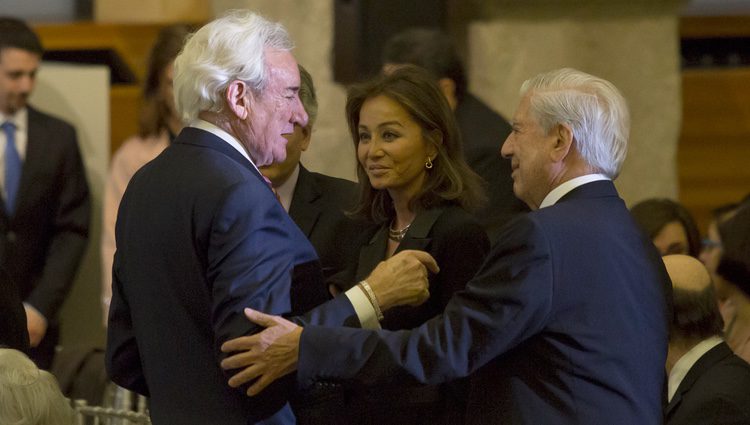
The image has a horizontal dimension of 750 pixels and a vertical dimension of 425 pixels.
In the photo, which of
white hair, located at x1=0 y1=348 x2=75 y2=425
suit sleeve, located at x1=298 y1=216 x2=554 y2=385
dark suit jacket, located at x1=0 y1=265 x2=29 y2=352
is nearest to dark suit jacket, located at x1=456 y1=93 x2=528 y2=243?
suit sleeve, located at x1=298 y1=216 x2=554 y2=385

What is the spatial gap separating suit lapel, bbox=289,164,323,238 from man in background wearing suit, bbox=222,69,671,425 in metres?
0.80

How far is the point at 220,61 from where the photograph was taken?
2.72 meters

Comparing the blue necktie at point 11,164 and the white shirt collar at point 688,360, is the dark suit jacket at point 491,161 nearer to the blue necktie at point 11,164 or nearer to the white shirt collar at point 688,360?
the white shirt collar at point 688,360

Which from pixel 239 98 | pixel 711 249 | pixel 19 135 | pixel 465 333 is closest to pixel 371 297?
pixel 465 333

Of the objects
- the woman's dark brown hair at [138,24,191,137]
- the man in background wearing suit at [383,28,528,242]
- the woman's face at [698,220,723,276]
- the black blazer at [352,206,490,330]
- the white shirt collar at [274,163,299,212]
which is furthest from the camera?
the woman's dark brown hair at [138,24,191,137]

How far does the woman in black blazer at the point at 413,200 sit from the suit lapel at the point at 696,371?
0.53 metres

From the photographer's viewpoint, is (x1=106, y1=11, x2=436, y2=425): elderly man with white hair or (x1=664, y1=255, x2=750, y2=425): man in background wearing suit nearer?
(x1=106, y1=11, x2=436, y2=425): elderly man with white hair

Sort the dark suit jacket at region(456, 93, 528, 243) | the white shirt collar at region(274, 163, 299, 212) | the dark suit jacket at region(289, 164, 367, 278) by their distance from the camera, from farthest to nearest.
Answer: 1. the dark suit jacket at region(456, 93, 528, 243)
2. the white shirt collar at region(274, 163, 299, 212)
3. the dark suit jacket at region(289, 164, 367, 278)

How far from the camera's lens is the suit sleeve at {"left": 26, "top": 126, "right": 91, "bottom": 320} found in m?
5.39

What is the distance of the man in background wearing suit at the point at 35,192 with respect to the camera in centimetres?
539

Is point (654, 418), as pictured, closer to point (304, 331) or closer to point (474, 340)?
point (474, 340)

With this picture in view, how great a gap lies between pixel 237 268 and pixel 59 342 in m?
3.27

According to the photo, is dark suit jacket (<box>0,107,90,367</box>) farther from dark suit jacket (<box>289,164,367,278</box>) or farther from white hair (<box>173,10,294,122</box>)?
white hair (<box>173,10,294,122</box>)

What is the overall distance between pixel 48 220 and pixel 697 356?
9.94ft
